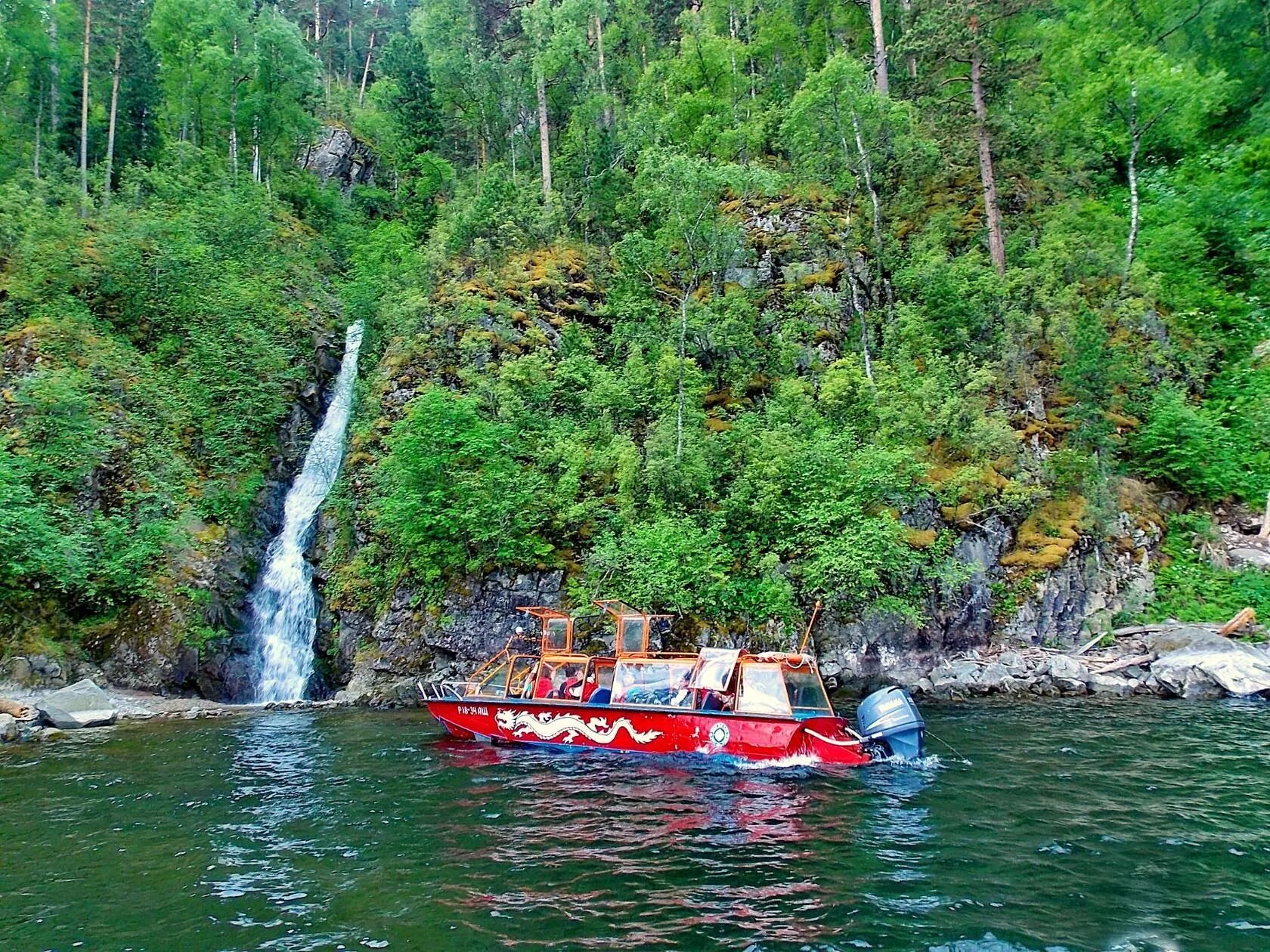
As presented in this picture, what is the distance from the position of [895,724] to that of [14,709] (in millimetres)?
20532

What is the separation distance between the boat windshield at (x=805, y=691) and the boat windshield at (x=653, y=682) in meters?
2.04

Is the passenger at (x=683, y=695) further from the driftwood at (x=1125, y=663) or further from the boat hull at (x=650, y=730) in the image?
the driftwood at (x=1125, y=663)

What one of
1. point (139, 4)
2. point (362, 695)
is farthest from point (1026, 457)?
point (139, 4)

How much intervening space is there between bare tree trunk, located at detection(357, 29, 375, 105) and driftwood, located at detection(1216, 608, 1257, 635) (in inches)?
2776

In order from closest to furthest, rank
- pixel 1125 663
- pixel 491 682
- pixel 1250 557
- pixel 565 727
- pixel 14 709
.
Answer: pixel 565 727, pixel 491 682, pixel 14 709, pixel 1125 663, pixel 1250 557

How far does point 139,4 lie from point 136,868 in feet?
204

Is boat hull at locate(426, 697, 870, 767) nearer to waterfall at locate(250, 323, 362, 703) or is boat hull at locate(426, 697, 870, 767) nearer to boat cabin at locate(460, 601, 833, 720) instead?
boat cabin at locate(460, 601, 833, 720)

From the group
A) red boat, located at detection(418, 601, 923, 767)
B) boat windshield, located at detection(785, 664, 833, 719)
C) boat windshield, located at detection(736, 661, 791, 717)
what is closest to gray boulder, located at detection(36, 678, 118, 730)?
red boat, located at detection(418, 601, 923, 767)

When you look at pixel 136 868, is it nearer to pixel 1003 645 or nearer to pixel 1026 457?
pixel 1003 645

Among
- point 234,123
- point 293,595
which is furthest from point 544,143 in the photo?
point 293,595

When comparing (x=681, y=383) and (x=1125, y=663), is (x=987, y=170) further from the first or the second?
(x=1125, y=663)

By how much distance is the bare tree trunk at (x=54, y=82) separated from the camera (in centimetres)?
4034

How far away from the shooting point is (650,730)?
14.6 metres

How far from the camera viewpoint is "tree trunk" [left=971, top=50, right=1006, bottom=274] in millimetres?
28469
